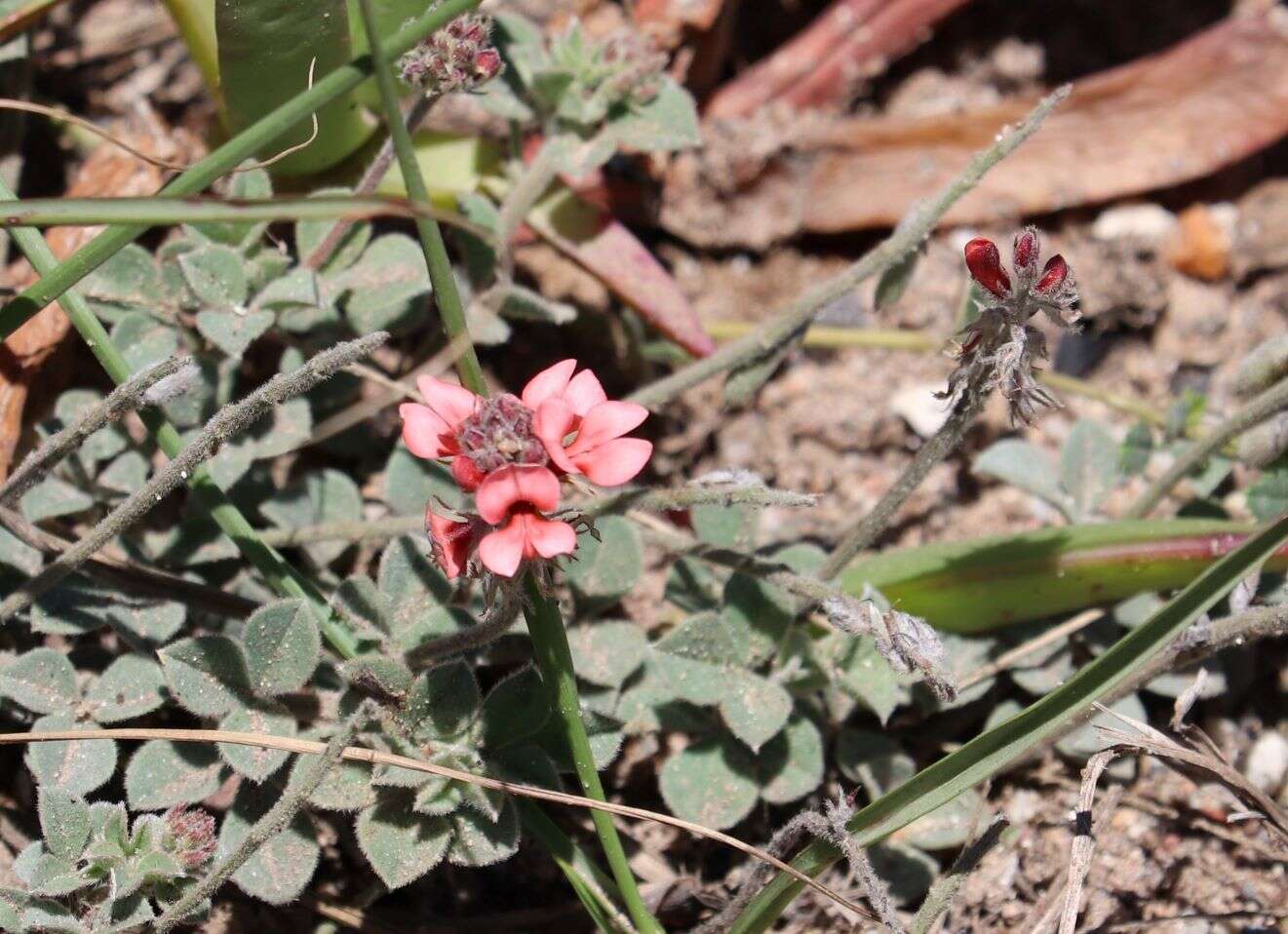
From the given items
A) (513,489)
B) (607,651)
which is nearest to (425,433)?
(513,489)

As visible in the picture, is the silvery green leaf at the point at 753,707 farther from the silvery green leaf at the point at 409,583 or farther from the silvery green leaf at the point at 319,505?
the silvery green leaf at the point at 319,505

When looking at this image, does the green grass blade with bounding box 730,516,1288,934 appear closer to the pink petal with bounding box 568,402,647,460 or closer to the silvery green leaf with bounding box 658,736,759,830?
the silvery green leaf with bounding box 658,736,759,830

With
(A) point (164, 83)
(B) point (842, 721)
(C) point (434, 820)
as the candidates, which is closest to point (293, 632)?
(C) point (434, 820)

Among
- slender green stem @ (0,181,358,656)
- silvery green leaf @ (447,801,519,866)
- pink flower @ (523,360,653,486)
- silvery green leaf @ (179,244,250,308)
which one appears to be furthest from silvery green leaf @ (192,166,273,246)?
silvery green leaf @ (447,801,519,866)

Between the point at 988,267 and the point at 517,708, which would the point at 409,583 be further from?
the point at 988,267

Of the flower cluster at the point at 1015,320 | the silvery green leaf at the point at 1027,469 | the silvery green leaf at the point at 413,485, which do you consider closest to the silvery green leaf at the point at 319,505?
the silvery green leaf at the point at 413,485

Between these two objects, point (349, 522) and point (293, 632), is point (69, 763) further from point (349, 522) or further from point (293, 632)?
point (349, 522)
